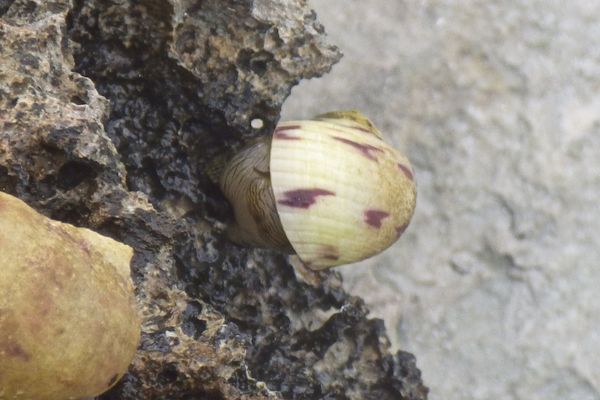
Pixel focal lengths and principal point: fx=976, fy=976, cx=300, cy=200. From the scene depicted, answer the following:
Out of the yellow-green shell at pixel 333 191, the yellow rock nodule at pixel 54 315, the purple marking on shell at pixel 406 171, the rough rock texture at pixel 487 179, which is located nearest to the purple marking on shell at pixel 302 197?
the yellow-green shell at pixel 333 191

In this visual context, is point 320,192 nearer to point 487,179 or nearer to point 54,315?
point 54,315

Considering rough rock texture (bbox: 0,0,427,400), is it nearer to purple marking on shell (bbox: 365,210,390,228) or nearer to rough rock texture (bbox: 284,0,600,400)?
purple marking on shell (bbox: 365,210,390,228)

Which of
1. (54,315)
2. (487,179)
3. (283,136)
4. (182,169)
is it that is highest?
(487,179)

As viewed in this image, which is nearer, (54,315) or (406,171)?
(54,315)

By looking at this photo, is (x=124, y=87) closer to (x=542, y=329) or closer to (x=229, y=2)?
(x=229, y=2)

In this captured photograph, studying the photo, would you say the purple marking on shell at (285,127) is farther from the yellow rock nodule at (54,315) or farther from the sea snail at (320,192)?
the yellow rock nodule at (54,315)

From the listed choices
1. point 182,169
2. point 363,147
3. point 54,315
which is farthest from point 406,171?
point 54,315

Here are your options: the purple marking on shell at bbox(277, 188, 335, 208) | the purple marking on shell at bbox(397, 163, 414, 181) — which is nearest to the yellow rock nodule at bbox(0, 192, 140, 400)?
the purple marking on shell at bbox(277, 188, 335, 208)
